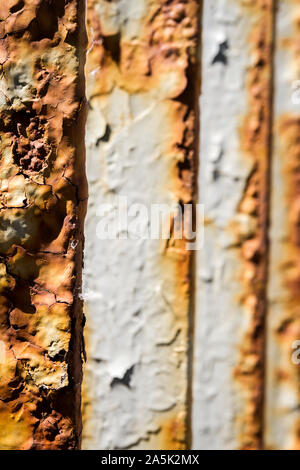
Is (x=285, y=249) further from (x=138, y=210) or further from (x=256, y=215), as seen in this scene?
(x=138, y=210)

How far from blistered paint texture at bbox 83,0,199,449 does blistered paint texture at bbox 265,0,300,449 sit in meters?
0.09

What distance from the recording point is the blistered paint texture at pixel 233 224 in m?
0.45

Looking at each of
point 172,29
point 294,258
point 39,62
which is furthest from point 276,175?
point 39,62

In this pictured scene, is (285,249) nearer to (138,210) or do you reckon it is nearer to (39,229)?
(138,210)

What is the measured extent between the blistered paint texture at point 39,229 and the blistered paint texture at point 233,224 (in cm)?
15

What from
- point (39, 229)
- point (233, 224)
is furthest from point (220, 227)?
point (39, 229)

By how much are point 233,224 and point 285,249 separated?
Result: 6cm

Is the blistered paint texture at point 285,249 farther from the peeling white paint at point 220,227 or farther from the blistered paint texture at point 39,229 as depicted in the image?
the blistered paint texture at point 39,229

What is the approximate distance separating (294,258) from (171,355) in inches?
7.0

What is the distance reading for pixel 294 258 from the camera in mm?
446

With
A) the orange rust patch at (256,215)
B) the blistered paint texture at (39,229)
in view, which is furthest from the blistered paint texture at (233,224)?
the blistered paint texture at (39,229)

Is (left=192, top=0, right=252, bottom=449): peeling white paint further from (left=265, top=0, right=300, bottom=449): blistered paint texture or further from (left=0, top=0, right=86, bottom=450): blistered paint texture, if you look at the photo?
(left=0, top=0, right=86, bottom=450): blistered paint texture

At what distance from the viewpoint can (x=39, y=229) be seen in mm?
515

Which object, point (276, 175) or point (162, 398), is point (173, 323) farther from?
point (276, 175)
